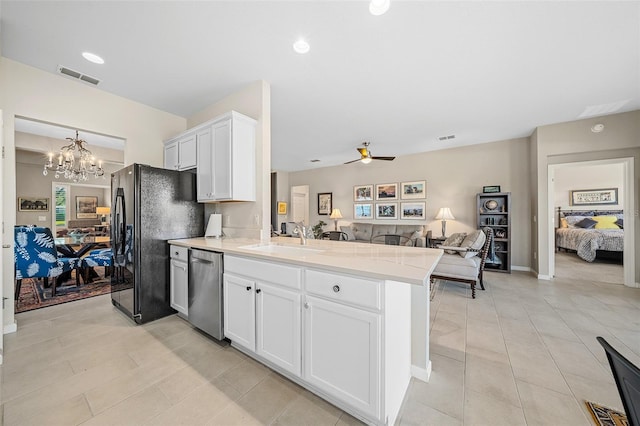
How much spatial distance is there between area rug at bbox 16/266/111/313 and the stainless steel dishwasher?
2.30 metres

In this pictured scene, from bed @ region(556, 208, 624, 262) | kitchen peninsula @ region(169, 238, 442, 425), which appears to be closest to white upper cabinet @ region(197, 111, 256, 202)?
kitchen peninsula @ region(169, 238, 442, 425)

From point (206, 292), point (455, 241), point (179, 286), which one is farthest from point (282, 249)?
point (455, 241)

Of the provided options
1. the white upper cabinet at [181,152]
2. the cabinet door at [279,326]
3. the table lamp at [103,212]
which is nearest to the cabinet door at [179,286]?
the cabinet door at [279,326]

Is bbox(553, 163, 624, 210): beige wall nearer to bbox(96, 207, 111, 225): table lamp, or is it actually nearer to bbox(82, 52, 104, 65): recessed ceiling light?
bbox(82, 52, 104, 65): recessed ceiling light

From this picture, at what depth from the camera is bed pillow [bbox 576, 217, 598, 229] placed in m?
6.34

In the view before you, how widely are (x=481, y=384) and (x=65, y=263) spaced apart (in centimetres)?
520

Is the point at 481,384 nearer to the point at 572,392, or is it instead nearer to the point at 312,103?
the point at 572,392

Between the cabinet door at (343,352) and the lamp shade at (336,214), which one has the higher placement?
the lamp shade at (336,214)

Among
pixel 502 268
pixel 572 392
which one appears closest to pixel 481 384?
pixel 572 392

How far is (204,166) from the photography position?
2850mm

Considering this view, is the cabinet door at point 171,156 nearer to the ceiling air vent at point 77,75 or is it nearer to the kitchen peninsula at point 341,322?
the ceiling air vent at point 77,75

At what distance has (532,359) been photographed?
1953mm

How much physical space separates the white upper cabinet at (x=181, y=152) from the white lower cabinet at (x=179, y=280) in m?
1.12

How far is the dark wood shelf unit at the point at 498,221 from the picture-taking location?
4.77 meters
